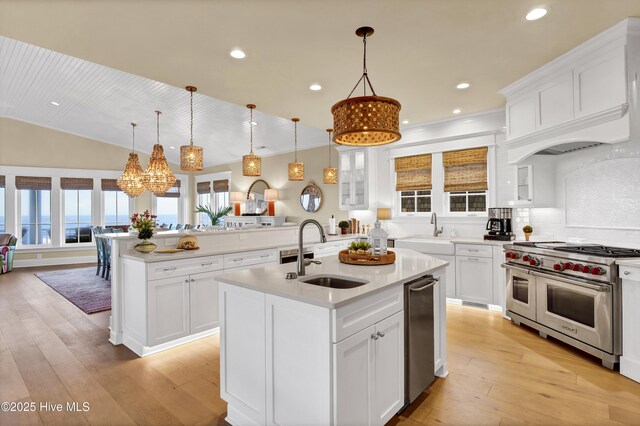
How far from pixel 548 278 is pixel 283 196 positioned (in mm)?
6151

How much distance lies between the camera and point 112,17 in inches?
97.0

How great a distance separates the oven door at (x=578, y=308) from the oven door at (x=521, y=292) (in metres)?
0.09

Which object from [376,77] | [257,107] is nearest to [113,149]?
[257,107]

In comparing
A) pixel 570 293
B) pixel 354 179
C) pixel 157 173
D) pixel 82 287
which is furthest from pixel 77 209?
pixel 570 293

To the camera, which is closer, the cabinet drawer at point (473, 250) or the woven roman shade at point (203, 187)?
the cabinet drawer at point (473, 250)

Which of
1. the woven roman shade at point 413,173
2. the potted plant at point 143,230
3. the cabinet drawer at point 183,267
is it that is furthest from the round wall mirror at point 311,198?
the potted plant at point 143,230

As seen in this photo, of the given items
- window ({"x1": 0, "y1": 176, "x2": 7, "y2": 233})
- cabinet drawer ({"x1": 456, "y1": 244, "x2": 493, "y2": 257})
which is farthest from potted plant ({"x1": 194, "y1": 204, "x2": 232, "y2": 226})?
cabinet drawer ({"x1": 456, "y1": 244, "x2": 493, "y2": 257})

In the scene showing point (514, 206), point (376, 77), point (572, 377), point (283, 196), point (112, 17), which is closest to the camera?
point (112, 17)

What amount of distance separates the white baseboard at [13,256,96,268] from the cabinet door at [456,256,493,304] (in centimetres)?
948

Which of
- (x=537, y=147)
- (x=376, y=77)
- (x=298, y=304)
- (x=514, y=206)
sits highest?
(x=376, y=77)

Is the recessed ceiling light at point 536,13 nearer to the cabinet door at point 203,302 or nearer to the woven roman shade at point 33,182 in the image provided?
the cabinet door at point 203,302

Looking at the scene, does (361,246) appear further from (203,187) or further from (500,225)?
(203,187)

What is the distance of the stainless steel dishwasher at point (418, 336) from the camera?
7.11 feet

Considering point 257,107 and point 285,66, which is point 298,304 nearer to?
point 285,66
